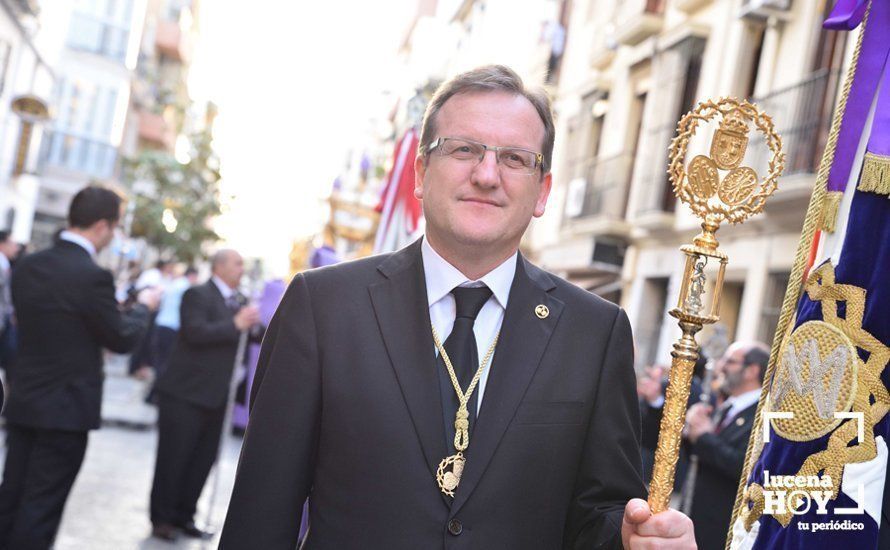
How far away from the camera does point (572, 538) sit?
10.2 feet

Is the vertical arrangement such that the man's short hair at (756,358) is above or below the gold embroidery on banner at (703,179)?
below

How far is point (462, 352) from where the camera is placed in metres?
3.10

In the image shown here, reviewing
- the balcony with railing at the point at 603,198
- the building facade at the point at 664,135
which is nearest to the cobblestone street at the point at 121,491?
the building facade at the point at 664,135

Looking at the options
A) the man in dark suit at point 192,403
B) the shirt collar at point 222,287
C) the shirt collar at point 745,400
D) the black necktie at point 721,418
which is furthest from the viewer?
the shirt collar at point 222,287

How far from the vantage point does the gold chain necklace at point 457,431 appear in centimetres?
291

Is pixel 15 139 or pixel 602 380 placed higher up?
pixel 15 139

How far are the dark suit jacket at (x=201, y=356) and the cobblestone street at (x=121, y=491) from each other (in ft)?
3.38

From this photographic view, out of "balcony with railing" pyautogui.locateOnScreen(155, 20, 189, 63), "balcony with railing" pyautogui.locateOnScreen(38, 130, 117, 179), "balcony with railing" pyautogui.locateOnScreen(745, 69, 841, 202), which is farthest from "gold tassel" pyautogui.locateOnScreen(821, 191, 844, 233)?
"balcony with railing" pyautogui.locateOnScreen(155, 20, 189, 63)

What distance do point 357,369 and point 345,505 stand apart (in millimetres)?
336

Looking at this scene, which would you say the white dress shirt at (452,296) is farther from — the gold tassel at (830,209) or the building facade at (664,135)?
the building facade at (664,135)

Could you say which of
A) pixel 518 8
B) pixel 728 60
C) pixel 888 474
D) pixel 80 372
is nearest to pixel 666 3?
pixel 728 60

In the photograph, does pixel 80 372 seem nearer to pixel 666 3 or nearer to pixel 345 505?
pixel 345 505

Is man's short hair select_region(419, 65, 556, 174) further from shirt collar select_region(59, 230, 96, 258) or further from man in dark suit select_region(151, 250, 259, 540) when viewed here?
man in dark suit select_region(151, 250, 259, 540)

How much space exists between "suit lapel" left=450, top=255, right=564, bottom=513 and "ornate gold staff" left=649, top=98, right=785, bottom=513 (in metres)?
0.45
